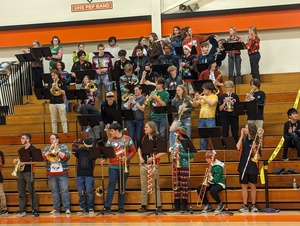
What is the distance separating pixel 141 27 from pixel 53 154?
6988 millimetres

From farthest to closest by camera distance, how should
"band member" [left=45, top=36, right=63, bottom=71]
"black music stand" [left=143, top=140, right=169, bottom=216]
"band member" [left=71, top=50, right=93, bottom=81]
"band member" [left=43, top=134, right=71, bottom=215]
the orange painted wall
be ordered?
1. the orange painted wall
2. "band member" [left=45, top=36, right=63, bottom=71]
3. "band member" [left=71, top=50, right=93, bottom=81]
4. "band member" [left=43, top=134, right=71, bottom=215]
5. "black music stand" [left=143, top=140, right=169, bottom=216]

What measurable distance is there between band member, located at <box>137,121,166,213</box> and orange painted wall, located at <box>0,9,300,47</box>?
6500mm

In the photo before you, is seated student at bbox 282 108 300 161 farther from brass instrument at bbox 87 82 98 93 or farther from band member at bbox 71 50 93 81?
band member at bbox 71 50 93 81

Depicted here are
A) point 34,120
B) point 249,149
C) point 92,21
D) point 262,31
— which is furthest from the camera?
point 92,21

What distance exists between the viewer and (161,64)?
1539 centimetres

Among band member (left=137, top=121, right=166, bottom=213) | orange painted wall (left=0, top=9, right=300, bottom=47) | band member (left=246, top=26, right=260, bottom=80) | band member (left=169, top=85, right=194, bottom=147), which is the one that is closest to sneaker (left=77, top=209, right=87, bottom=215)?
band member (left=137, top=121, right=166, bottom=213)

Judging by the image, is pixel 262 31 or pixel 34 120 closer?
pixel 34 120

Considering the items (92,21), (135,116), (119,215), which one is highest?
(92,21)

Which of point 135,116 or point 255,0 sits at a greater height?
point 255,0

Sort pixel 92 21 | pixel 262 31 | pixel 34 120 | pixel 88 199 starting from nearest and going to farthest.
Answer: pixel 88 199 → pixel 34 120 → pixel 262 31 → pixel 92 21

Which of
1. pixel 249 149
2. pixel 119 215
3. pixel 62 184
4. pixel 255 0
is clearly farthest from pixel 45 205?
pixel 255 0

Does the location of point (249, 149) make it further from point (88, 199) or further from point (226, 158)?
point (88, 199)

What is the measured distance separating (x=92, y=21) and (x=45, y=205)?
739cm

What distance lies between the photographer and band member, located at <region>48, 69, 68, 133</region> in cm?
1532
